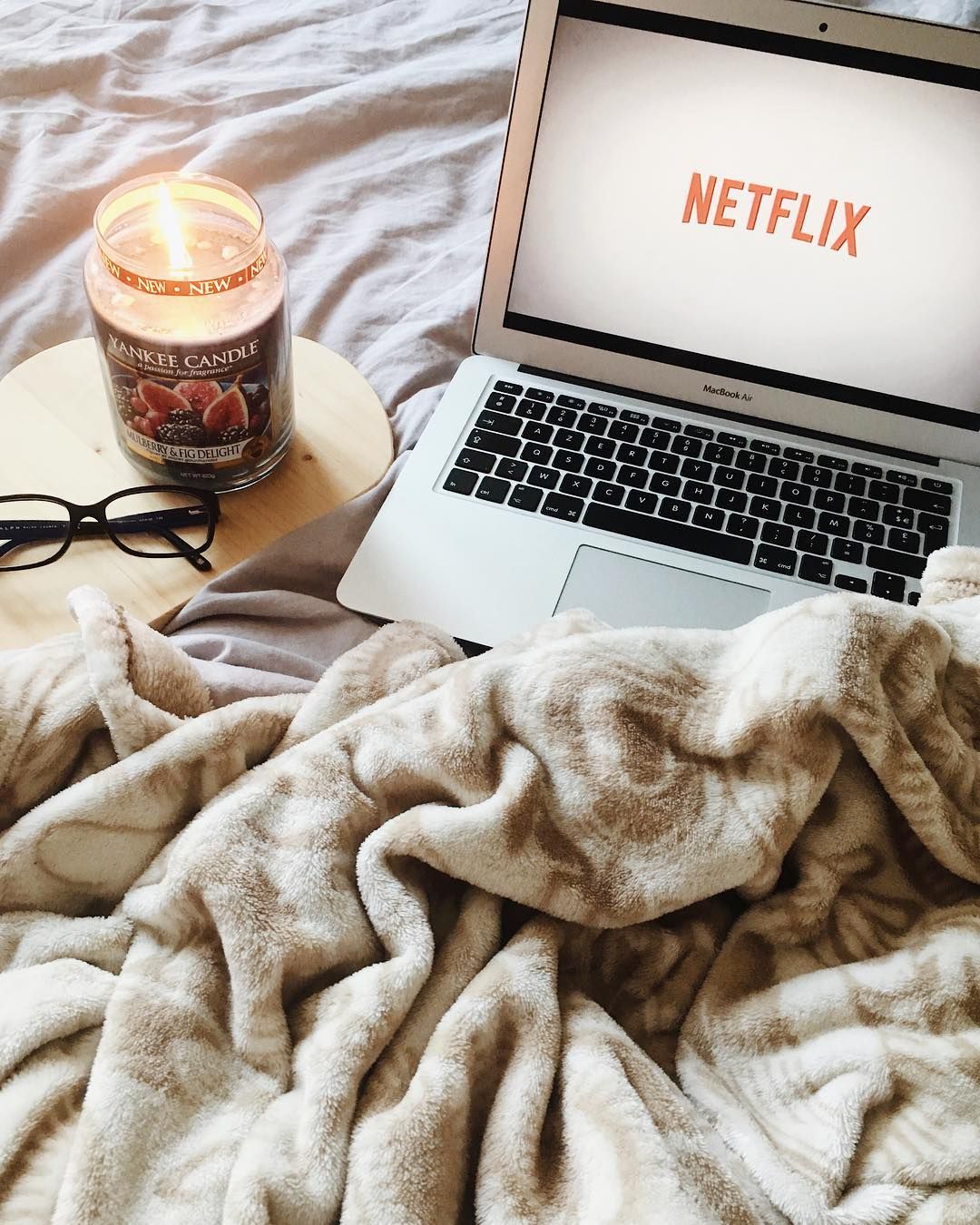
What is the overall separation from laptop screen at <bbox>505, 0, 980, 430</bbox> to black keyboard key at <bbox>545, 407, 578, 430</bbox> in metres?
0.05

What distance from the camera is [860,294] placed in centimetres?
76

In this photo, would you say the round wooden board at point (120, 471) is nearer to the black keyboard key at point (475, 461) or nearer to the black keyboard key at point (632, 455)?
the black keyboard key at point (475, 461)

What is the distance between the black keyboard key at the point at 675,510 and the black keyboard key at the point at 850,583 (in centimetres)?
10

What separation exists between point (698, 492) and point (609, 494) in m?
0.06

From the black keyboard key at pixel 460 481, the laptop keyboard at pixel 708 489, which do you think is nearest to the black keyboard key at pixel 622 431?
the laptop keyboard at pixel 708 489

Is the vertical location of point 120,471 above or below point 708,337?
below

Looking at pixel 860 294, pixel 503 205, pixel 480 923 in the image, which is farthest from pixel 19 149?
pixel 480 923

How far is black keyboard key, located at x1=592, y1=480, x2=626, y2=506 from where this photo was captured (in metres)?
0.77

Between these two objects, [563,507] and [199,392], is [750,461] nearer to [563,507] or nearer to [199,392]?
[563,507]

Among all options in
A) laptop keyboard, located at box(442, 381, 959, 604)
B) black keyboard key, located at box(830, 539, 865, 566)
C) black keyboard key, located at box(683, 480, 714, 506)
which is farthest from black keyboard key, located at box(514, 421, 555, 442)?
black keyboard key, located at box(830, 539, 865, 566)

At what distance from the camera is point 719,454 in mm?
796

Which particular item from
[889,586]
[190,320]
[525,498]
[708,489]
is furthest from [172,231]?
[889,586]

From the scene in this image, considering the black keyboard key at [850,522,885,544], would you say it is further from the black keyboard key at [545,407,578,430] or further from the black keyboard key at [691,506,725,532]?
the black keyboard key at [545,407,578,430]

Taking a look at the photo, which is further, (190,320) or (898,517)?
(898,517)
